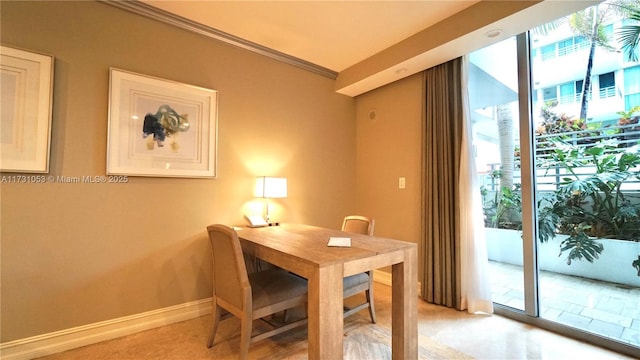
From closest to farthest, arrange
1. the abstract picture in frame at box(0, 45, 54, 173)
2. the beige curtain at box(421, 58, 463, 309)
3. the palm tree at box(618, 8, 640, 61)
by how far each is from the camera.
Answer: the abstract picture in frame at box(0, 45, 54, 173) → the palm tree at box(618, 8, 640, 61) → the beige curtain at box(421, 58, 463, 309)

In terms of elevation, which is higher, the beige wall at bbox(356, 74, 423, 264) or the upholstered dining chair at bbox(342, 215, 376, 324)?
the beige wall at bbox(356, 74, 423, 264)

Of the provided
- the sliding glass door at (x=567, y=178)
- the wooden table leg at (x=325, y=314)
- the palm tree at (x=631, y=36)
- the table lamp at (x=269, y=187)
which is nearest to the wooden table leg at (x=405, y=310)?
the wooden table leg at (x=325, y=314)

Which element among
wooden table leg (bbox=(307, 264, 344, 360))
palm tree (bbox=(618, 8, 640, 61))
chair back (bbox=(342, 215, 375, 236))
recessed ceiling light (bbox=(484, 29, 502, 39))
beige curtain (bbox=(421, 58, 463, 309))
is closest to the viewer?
wooden table leg (bbox=(307, 264, 344, 360))

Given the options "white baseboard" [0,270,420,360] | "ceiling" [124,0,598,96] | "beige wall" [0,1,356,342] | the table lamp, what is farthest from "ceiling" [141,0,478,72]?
"white baseboard" [0,270,420,360]

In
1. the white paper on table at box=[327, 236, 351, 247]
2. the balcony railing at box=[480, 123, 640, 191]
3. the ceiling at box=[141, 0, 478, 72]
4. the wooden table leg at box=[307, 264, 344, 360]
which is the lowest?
the wooden table leg at box=[307, 264, 344, 360]

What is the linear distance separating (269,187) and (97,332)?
66.7 inches

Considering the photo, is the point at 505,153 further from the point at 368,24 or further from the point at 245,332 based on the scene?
the point at 245,332

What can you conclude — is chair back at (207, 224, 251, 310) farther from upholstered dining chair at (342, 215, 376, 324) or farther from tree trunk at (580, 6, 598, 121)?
tree trunk at (580, 6, 598, 121)

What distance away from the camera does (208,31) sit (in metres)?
2.55

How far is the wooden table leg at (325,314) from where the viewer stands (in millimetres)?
1346

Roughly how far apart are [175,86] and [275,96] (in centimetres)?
102

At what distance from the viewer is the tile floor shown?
191 cm

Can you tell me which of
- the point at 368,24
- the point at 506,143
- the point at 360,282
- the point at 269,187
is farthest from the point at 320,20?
the point at 360,282

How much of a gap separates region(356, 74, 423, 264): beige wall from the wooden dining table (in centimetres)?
127
